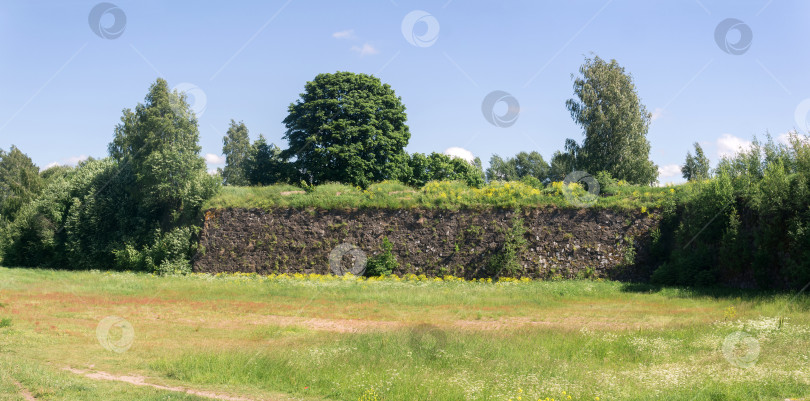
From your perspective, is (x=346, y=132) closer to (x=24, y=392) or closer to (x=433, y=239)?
(x=433, y=239)

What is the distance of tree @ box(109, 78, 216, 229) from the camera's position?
3841 centimetres

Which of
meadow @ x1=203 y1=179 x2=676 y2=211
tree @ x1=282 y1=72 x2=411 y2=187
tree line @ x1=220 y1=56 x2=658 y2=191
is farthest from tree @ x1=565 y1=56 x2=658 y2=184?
tree @ x1=282 y1=72 x2=411 y2=187

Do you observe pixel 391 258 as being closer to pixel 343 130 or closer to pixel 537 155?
pixel 343 130

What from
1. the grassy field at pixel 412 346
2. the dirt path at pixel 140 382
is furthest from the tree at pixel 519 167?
the dirt path at pixel 140 382

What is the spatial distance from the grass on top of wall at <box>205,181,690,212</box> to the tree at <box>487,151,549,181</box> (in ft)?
193

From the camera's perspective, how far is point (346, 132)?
46.1 metres

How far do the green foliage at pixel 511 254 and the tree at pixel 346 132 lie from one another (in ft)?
57.9

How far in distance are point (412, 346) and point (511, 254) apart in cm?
1811

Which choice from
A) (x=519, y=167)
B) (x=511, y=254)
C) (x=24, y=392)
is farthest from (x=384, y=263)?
(x=519, y=167)

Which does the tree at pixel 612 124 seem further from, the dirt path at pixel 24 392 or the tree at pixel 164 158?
the dirt path at pixel 24 392

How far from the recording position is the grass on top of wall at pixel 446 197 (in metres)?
31.3

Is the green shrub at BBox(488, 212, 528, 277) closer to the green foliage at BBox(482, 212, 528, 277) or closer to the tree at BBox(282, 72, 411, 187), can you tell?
the green foliage at BBox(482, 212, 528, 277)

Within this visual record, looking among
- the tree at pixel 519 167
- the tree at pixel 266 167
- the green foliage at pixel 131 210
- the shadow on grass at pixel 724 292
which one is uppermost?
the tree at pixel 519 167

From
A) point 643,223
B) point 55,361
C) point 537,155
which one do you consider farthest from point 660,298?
point 537,155
